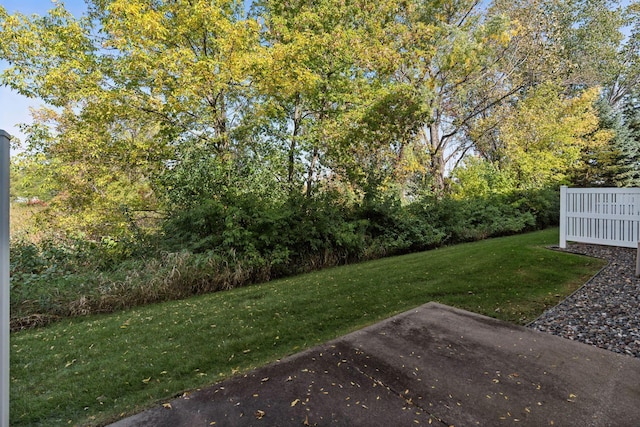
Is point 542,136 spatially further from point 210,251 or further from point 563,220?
point 210,251

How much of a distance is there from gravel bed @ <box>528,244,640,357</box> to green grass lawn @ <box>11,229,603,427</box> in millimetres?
152

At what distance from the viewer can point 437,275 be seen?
4.68 m

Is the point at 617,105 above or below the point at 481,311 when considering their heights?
above

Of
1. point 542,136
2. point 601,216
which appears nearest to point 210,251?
point 601,216

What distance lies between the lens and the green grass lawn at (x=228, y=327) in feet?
6.90

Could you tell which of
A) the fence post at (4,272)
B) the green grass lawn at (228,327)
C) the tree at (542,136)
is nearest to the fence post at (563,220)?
the green grass lawn at (228,327)

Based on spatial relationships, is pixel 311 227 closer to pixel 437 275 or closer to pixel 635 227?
pixel 437 275

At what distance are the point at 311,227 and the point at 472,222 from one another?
544cm

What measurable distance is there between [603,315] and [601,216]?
3.18 metres

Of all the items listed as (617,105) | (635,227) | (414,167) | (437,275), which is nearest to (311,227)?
(437,275)

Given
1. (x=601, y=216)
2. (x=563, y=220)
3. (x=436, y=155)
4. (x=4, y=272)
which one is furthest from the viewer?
(x=436, y=155)

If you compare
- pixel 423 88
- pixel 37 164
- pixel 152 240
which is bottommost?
pixel 152 240

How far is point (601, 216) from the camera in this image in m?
5.60

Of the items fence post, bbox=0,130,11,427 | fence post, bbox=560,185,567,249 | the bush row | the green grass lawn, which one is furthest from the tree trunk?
fence post, bbox=0,130,11,427
